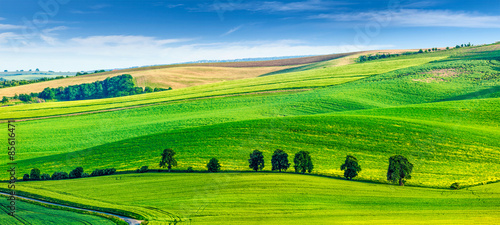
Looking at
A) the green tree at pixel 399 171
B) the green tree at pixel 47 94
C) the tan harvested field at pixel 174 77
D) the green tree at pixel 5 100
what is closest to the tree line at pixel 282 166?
the green tree at pixel 399 171

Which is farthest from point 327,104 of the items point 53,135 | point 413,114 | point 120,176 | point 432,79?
point 53,135

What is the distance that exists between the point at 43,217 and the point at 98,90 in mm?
116229

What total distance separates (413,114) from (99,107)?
77307 millimetres

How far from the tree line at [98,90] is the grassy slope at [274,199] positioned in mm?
94207

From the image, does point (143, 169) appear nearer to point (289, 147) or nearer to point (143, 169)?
point (143, 169)

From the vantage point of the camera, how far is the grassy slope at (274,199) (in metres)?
33.2

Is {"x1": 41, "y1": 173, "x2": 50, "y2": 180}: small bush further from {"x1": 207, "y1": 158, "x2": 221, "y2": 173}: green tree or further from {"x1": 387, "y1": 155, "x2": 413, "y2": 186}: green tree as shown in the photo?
{"x1": 387, "y1": 155, "x2": 413, "y2": 186}: green tree

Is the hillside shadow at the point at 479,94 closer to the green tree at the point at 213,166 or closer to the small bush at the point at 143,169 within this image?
the green tree at the point at 213,166

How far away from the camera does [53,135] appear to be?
74750 millimetres

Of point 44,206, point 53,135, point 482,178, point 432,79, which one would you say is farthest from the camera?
point 432,79

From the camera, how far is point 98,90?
144125 millimetres

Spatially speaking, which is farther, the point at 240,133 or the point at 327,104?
the point at 327,104

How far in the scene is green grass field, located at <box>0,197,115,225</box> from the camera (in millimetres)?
34094

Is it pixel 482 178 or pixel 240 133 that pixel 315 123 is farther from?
pixel 482 178
